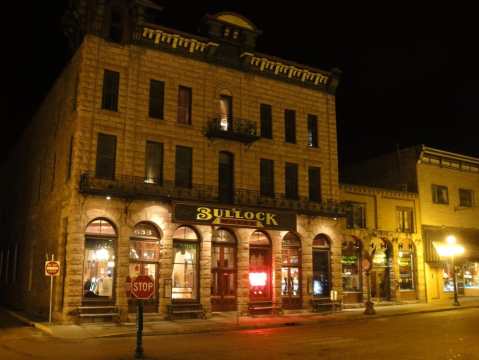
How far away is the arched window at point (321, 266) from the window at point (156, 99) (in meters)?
11.6

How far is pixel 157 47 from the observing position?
26312 millimetres

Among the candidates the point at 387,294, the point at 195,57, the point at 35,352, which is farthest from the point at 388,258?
the point at 35,352

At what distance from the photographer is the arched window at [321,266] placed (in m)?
29.5

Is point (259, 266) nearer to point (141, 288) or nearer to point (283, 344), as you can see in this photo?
point (283, 344)

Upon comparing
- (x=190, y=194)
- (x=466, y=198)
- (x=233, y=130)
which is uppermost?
(x=233, y=130)

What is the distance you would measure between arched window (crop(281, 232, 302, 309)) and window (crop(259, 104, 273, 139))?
5855 millimetres

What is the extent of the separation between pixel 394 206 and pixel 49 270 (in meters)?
23.3

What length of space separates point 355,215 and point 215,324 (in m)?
14.4

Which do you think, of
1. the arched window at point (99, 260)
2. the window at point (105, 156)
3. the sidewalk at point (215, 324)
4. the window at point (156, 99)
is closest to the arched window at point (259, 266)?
the sidewalk at point (215, 324)

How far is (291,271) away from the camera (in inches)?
1133

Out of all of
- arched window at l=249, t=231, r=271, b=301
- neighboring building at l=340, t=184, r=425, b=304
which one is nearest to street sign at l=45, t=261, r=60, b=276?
arched window at l=249, t=231, r=271, b=301

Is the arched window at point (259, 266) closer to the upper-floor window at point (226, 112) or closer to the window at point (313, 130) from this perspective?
the upper-floor window at point (226, 112)

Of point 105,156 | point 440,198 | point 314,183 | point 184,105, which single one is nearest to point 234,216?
point 184,105

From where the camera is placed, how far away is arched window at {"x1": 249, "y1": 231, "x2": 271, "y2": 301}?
90.1ft
